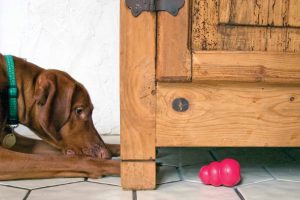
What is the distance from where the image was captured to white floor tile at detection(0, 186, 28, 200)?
1413 millimetres

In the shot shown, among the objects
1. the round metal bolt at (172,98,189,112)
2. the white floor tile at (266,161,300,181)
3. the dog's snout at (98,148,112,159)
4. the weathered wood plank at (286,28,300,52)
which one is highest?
the weathered wood plank at (286,28,300,52)

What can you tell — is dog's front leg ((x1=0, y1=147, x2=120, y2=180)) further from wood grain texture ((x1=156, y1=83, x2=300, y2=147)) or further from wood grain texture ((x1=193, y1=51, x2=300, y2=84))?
wood grain texture ((x1=193, y1=51, x2=300, y2=84))

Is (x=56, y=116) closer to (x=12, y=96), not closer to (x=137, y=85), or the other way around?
(x=12, y=96)

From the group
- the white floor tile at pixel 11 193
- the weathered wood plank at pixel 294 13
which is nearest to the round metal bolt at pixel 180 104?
the weathered wood plank at pixel 294 13

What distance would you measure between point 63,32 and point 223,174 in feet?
4.67

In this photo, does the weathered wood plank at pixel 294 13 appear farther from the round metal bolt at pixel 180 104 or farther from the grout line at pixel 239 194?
the grout line at pixel 239 194

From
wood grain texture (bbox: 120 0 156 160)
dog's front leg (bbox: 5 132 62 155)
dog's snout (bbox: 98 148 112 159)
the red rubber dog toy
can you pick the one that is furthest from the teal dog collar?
the red rubber dog toy

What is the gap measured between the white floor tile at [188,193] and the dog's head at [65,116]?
1.33ft

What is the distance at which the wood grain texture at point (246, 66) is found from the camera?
1.42 m

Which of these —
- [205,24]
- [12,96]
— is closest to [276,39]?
[205,24]

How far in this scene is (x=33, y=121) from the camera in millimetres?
1896

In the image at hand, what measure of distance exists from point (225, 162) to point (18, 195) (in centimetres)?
69

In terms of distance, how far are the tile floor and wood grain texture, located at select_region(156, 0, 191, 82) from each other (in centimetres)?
38

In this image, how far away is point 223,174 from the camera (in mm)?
1498
